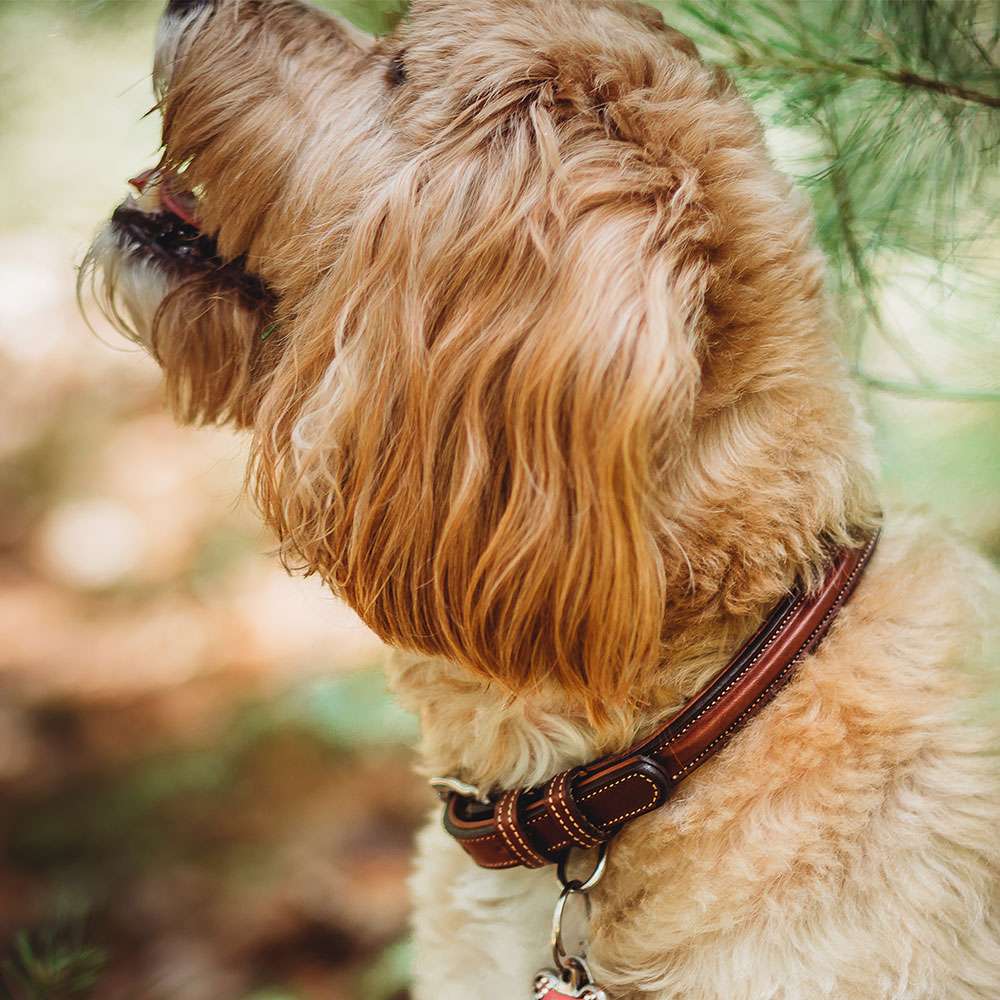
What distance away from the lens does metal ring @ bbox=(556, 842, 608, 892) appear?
4.31ft

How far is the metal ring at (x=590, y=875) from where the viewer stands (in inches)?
51.8

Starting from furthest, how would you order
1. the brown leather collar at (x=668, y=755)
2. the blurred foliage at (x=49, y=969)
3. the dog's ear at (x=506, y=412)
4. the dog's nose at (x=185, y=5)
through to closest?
the blurred foliage at (x=49, y=969), the dog's nose at (x=185, y=5), the brown leather collar at (x=668, y=755), the dog's ear at (x=506, y=412)

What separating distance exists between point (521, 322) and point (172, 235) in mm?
744

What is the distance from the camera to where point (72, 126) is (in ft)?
8.14

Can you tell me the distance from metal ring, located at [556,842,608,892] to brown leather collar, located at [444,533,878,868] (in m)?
0.02

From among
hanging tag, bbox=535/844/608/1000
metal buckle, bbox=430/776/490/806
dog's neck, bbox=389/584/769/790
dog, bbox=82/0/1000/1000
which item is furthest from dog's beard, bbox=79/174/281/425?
hanging tag, bbox=535/844/608/1000

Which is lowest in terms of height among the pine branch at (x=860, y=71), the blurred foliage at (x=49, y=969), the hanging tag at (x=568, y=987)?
the blurred foliage at (x=49, y=969)

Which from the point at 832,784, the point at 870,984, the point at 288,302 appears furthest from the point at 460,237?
the point at 870,984

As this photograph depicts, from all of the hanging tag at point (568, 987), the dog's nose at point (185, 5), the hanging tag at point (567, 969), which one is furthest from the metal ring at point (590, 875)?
the dog's nose at point (185, 5)

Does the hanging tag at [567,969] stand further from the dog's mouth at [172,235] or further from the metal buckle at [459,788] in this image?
the dog's mouth at [172,235]

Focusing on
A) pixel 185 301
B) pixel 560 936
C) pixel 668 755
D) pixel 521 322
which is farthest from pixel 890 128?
pixel 560 936

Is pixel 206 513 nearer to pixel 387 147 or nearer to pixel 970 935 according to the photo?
pixel 387 147

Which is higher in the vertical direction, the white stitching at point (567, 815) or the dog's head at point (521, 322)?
the dog's head at point (521, 322)

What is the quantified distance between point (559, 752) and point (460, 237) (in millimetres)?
745
